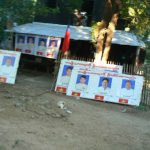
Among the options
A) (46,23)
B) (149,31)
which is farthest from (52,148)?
(46,23)

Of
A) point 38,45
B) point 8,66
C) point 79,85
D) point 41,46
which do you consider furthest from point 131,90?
point 38,45

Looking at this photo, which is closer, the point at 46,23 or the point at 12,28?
the point at 12,28

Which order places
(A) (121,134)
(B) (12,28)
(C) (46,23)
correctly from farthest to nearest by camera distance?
(C) (46,23) → (B) (12,28) → (A) (121,134)

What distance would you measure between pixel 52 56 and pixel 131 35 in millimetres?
4229

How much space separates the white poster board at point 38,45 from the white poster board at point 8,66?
14.5 ft

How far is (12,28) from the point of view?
23.4m

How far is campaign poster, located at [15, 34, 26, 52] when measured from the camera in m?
23.1

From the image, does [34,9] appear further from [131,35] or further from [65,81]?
[65,81]

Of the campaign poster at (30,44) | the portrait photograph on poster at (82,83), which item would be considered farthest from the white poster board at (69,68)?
the campaign poster at (30,44)

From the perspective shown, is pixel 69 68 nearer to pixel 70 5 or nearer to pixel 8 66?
pixel 8 66

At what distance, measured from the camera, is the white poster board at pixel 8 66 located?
56.3ft

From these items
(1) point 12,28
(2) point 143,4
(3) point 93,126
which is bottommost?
(3) point 93,126

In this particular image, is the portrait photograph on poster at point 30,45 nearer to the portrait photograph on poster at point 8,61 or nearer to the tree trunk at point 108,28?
the tree trunk at point 108,28

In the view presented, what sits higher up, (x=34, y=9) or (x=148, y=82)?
(x=34, y=9)
